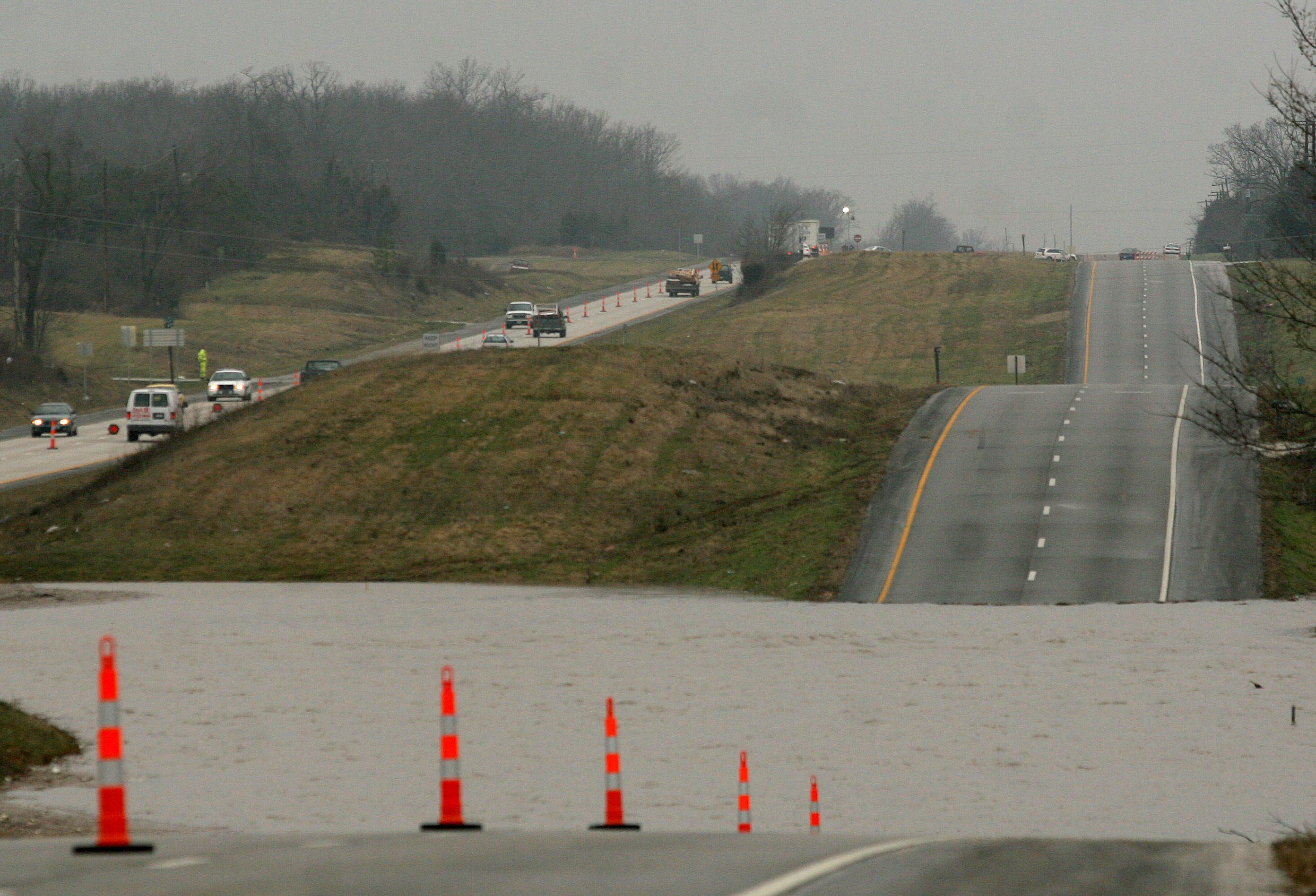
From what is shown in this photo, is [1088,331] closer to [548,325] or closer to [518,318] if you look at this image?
[548,325]

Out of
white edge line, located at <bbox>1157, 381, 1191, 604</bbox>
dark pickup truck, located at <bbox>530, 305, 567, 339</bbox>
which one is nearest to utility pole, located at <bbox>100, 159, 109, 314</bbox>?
dark pickup truck, located at <bbox>530, 305, 567, 339</bbox>

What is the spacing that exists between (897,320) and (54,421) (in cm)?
5690

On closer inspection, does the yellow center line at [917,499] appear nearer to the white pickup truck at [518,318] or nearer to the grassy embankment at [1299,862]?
the grassy embankment at [1299,862]

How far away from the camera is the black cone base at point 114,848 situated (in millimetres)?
9070

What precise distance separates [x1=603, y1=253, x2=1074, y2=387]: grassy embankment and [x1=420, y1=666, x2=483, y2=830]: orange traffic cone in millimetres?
76619

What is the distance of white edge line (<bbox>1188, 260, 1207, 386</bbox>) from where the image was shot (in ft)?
258

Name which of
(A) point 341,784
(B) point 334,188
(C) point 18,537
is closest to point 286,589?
(C) point 18,537

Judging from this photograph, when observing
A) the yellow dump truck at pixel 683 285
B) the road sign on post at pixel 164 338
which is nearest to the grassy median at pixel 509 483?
the road sign on post at pixel 164 338

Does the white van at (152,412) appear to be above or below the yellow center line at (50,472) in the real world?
above

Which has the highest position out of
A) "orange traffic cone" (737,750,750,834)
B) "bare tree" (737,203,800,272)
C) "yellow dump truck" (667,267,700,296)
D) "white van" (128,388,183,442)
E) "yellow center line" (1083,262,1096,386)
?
"bare tree" (737,203,800,272)

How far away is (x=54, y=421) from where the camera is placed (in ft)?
244

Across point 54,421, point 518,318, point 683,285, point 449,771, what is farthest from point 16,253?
point 449,771

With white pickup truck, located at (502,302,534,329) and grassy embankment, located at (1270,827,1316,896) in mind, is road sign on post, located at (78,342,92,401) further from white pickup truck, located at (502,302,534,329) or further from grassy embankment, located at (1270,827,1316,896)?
grassy embankment, located at (1270,827,1316,896)

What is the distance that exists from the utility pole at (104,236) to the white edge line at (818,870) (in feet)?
343
